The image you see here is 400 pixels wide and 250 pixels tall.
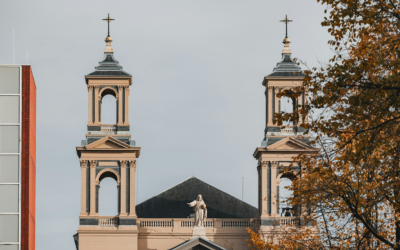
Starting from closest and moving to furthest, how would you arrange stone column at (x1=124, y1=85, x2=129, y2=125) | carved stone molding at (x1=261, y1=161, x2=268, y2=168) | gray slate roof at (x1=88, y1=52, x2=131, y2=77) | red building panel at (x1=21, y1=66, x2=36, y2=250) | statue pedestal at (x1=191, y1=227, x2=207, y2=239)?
red building panel at (x1=21, y1=66, x2=36, y2=250) < statue pedestal at (x1=191, y1=227, x2=207, y2=239) < carved stone molding at (x1=261, y1=161, x2=268, y2=168) < stone column at (x1=124, y1=85, x2=129, y2=125) < gray slate roof at (x1=88, y1=52, x2=131, y2=77)

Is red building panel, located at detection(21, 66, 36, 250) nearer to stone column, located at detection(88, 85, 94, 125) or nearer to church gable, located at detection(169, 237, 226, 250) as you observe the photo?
stone column, located at detection(88, 85, 94, 125)

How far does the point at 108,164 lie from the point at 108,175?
1834 millimetres

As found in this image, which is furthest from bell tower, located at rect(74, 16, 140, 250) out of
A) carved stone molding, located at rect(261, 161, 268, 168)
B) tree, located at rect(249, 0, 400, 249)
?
tree, located at rect(249, 0, 400, 249)

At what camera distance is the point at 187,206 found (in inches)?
2677

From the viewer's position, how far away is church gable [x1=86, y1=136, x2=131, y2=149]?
201ft

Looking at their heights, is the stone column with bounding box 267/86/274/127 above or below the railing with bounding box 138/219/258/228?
above

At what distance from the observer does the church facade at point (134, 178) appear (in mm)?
60812

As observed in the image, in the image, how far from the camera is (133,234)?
6125 cm

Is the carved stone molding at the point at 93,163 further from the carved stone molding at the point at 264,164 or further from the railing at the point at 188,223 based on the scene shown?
the carved stone molding at the point at 264,164

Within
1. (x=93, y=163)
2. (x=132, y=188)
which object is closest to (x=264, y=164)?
(x=132, y=188)

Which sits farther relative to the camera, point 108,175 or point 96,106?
point 108,175

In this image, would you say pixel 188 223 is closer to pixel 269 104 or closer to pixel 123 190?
pixel 123 190

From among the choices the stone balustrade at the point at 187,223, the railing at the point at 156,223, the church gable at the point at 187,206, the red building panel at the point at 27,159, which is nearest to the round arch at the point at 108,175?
the stone balustrade at the point at 187,223

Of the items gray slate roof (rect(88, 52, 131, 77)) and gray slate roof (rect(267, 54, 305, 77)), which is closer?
gray slate roof (rect(267, 54, 305, 77))
